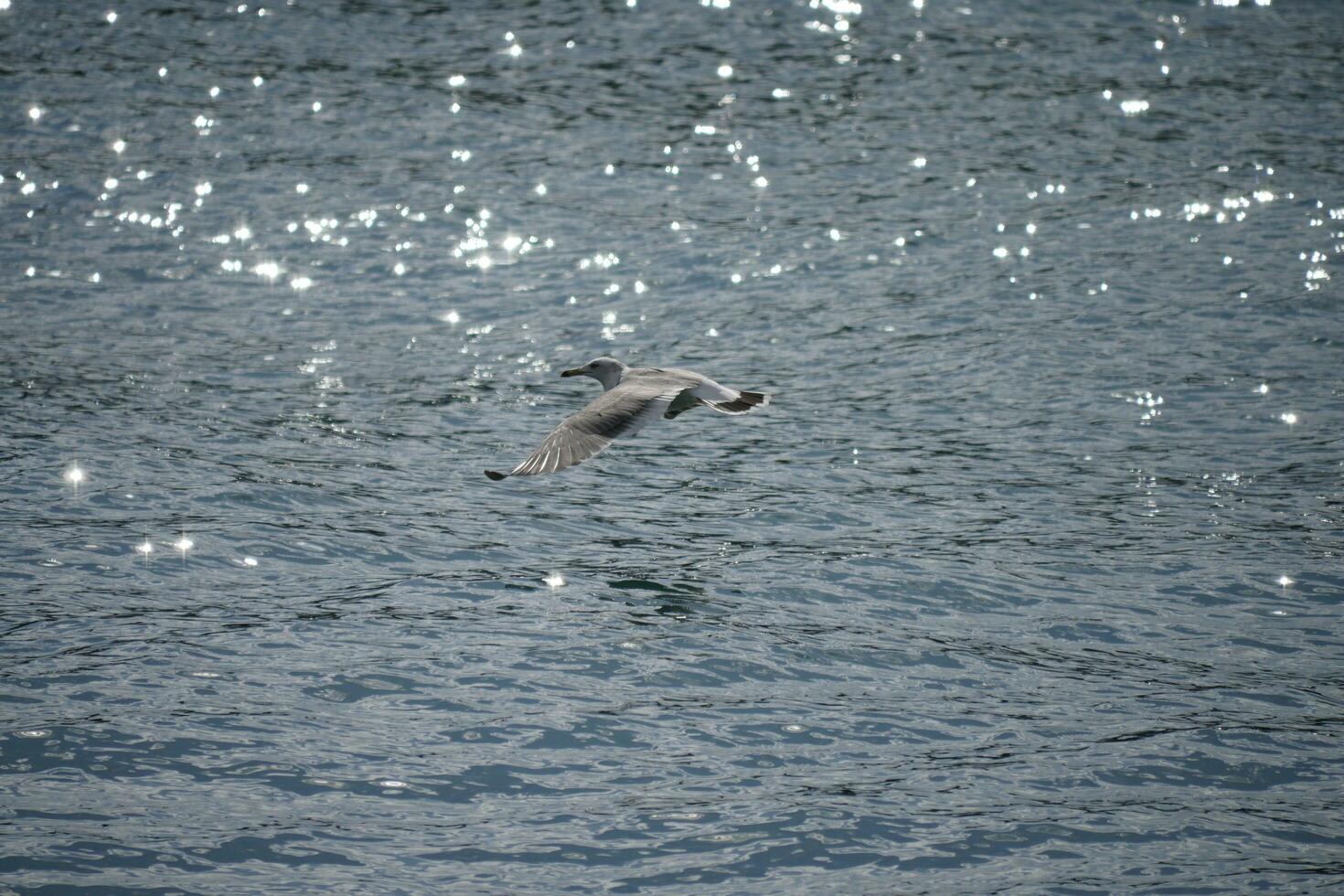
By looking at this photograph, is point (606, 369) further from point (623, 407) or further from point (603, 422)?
point (603, 422)

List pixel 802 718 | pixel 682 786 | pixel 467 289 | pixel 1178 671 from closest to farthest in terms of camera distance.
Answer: pixel 682 786 < pixel 802 718 < pixel 1178 671 < pixel 467 289

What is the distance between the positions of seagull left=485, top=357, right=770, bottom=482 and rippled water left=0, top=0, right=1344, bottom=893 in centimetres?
135

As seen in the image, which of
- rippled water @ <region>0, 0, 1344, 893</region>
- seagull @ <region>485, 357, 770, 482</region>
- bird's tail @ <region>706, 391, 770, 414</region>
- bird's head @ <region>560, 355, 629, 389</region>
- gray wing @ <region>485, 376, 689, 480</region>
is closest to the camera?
rippled water @ <region>0, 0, 1344, 893</region>

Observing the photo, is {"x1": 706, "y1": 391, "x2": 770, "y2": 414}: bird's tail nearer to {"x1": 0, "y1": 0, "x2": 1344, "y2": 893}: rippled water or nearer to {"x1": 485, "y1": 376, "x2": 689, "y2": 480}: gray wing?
{"x1": 485, "y1": 376, "x2": 689, "y2": 480}: gray wing

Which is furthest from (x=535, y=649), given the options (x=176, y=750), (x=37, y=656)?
(x=37, y=656)

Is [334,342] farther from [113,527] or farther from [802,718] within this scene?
[802,718]

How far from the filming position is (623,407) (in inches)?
501

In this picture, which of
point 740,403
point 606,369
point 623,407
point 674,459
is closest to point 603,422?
point 623,407

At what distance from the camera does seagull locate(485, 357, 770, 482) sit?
11727mm

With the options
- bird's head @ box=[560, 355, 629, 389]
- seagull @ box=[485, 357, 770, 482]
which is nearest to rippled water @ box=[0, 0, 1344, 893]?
bird's head @ box=[560, 355, 629, 389]

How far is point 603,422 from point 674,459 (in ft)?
14.5

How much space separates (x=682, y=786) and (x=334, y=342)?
38.3ft

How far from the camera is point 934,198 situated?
24.8 metres

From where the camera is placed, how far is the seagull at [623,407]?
38.5 ft
